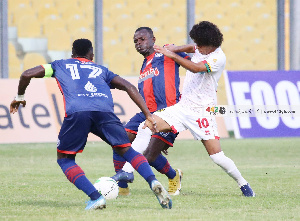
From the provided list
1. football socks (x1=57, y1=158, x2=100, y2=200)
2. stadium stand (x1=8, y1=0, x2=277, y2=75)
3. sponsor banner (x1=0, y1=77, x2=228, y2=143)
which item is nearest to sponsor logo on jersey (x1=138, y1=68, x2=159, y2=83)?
football socks (x1=57, y1=158, x2=100, y2=200)

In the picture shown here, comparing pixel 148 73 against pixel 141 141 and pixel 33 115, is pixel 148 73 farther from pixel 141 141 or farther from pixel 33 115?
pixel 33 115

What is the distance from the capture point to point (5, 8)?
17.0m

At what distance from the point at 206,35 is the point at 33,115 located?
8.08 metres

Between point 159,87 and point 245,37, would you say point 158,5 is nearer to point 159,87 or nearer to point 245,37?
point 245,37

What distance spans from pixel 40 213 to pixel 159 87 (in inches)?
108

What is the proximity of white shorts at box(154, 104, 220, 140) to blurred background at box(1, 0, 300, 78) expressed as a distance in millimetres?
10223

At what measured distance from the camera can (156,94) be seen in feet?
28.7

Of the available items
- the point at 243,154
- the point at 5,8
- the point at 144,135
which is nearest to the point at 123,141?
the point at 144,135

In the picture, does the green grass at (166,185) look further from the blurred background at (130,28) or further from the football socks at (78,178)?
the blurred background at (130,28)

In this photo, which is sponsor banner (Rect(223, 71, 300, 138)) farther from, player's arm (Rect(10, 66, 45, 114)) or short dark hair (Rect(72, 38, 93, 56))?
player's arm (Rect(10, 66, 45, 114))

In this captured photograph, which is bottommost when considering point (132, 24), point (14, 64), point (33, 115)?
point (33, 115)

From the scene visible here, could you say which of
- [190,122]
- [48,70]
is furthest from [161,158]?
[48,70]

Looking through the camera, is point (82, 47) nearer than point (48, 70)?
No

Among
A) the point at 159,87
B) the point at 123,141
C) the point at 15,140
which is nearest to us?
the point at 123,141
